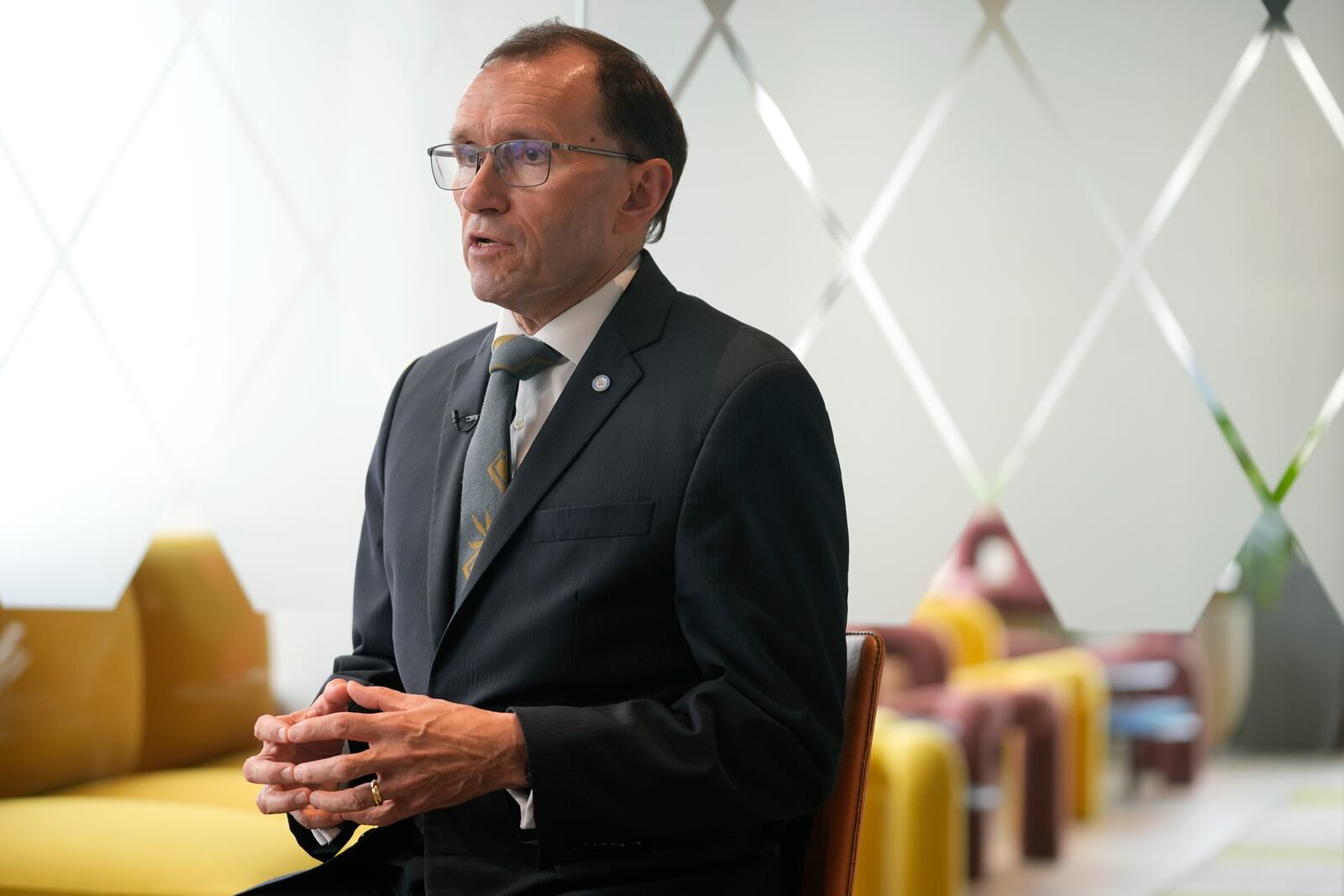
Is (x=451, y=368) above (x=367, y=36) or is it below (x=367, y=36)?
below

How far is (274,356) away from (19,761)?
112cm

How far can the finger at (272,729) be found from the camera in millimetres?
1324

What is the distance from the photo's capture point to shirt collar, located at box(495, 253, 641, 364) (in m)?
1.50

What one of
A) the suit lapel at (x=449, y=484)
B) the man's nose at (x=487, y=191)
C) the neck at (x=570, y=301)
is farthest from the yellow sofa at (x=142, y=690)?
the man's nose at (x=487, y=191)

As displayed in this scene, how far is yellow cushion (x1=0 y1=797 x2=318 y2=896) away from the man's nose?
1.35m

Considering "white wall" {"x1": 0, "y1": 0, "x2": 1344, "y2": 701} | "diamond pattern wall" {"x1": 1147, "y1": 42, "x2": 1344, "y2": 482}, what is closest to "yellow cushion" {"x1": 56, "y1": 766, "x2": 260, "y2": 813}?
"white wall" {"x1": 0, "y1": 0, "x2": 1344, "y2": 701}

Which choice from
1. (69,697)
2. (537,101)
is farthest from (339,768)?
(69,697)

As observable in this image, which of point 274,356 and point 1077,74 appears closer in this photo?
point 1077,74

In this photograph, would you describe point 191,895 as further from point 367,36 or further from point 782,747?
point 367,36

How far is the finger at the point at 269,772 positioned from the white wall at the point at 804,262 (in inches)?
59.3

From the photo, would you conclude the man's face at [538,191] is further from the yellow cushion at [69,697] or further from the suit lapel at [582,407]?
the yellow cushion at [69,697]

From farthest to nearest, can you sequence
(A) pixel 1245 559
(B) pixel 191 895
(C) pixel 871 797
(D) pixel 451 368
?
(C) pixel 871 797 < (A) pixel 1245 559 < (B) pixel 191 895 < (D) pixel 451 368

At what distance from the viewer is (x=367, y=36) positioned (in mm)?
2932

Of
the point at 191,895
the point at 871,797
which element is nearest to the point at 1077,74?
the point at 871,797
